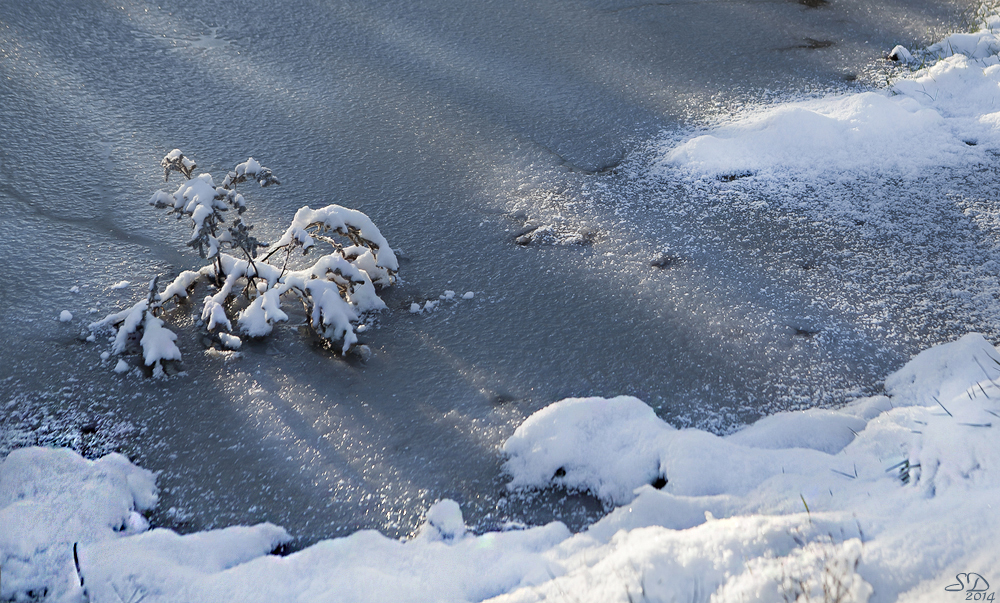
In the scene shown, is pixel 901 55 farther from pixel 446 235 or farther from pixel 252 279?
pixel 252 279

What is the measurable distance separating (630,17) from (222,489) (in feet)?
11.6

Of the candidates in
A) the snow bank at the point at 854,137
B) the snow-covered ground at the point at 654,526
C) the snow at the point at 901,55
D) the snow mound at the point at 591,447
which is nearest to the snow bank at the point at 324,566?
the snow-covered ground at the point at 654,526

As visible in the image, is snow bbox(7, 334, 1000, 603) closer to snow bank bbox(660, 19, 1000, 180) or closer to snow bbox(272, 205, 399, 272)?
snow bbox(272, 205, 399, 272)

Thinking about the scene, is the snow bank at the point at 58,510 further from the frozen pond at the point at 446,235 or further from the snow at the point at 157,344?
the snow at the point at 157,344

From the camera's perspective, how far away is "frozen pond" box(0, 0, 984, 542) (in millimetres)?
1947

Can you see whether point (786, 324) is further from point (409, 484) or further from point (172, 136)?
point (172, 136)

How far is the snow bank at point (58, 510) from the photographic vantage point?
1586 millimetres

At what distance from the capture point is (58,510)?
1.72 metres

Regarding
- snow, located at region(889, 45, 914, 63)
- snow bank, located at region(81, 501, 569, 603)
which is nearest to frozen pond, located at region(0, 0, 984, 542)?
snow bank, located at region(81, 501, 569, 603)

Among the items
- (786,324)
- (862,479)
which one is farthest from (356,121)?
(862,479)

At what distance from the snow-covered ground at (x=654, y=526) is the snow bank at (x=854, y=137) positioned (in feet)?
3.67

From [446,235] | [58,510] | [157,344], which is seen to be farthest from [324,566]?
[446,235]

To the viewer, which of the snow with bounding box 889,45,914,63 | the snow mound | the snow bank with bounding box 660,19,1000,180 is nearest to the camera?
the snow mound

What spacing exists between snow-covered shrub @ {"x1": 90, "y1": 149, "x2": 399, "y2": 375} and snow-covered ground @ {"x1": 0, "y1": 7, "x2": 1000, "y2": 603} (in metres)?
0.45
